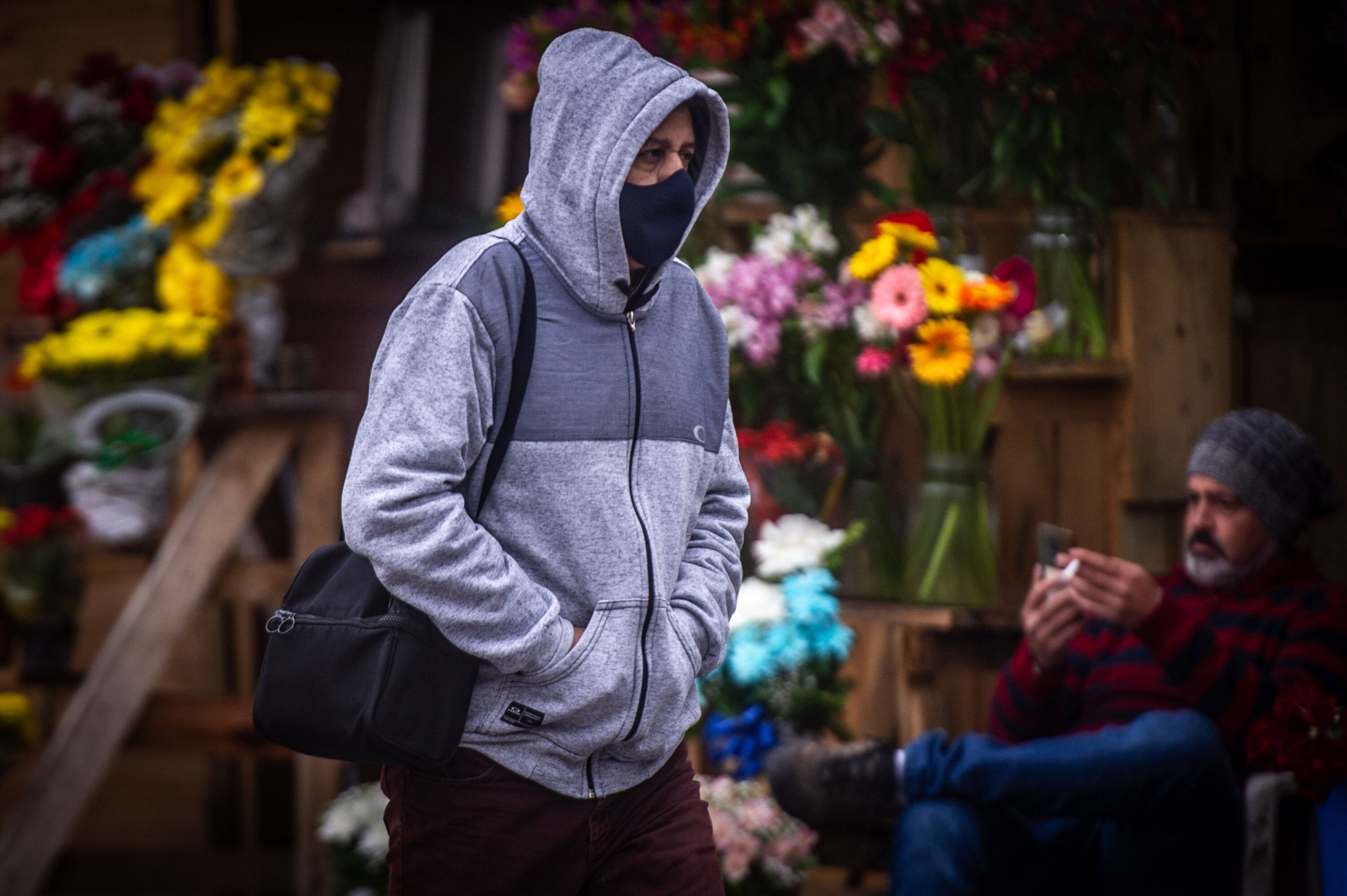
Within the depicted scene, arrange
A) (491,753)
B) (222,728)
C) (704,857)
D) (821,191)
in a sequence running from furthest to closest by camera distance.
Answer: (222,728)
(821,191)
(704,857)
(491,753)

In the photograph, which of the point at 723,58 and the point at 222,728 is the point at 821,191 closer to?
the point at 723,58

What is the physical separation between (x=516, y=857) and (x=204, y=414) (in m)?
2.13

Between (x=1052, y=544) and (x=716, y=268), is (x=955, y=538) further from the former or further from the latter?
(x=716, y=268)

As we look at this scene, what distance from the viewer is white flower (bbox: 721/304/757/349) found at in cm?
264

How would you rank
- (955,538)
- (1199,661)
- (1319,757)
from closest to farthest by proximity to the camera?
(1319,757), (1199,661), (955,538)

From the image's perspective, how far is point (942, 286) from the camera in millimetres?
2469

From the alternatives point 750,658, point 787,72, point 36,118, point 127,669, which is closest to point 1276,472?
point 750,658

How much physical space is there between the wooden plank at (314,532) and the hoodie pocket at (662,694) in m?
1.90

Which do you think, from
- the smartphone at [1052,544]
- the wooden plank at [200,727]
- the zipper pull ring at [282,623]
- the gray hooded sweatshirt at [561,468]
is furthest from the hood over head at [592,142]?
the wooden plank at [200,727]

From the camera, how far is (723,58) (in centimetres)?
276

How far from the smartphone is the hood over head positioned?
40.1 inches

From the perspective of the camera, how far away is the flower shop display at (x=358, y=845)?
2.75m

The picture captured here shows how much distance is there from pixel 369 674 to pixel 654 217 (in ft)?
1.86

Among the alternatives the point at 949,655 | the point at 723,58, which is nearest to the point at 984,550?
the point at 949,655
